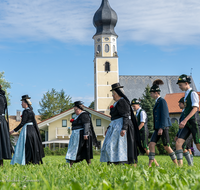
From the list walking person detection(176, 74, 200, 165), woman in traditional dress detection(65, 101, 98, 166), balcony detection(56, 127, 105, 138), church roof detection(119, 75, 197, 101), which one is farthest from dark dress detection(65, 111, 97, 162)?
church roof detection(119, 75, 197, 101)

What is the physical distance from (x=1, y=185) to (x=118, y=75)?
246 feet

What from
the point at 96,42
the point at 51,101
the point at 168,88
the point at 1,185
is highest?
the point at 96,42

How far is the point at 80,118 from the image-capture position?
29.9 ft

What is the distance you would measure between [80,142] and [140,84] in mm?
69236

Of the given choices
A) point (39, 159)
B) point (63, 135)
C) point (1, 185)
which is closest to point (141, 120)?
point (39, 159)

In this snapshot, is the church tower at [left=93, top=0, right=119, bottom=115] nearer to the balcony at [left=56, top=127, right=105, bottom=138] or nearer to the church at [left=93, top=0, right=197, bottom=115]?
the church at [left=93, top=0, right=197, bottom=115]

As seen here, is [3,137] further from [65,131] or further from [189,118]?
[65,131]

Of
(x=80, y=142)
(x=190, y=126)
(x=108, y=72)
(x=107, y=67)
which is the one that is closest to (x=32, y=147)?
(x=80, y=142)

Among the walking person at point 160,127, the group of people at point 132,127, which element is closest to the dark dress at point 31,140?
the group of people at point 132,127

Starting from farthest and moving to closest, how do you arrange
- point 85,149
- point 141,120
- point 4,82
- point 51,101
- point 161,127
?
point 51,101 < point 4,82 < point 141,120 < point 85,149 < point 161,127

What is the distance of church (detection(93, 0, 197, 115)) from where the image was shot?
248 ft

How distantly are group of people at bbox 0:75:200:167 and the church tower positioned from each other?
64.9 metres

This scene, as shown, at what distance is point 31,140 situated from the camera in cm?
918

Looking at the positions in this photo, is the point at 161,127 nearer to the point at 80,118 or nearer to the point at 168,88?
the point at 80,118
